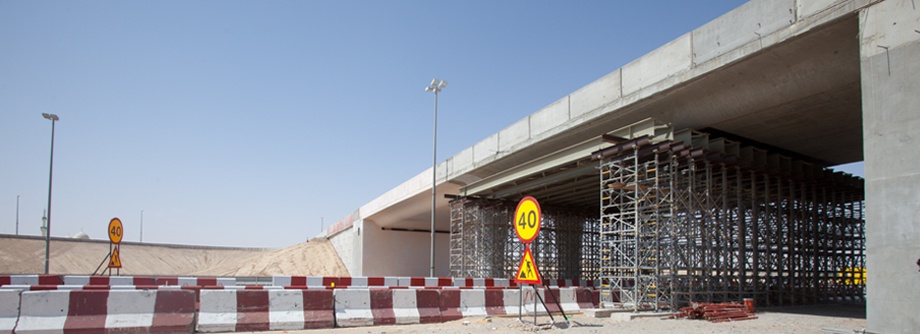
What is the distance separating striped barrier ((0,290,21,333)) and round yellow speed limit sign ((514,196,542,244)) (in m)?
7.74

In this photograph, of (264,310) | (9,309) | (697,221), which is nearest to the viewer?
(9,309)

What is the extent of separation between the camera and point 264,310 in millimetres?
11016

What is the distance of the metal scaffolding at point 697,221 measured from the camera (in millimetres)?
18438

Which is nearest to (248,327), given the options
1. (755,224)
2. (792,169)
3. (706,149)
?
(706,149)

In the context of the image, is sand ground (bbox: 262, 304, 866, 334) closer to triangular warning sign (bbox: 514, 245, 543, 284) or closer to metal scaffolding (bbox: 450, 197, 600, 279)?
triangular warning sign (bbox: 514, 245, 543, 284)

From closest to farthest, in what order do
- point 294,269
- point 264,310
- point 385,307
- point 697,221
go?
point 264,310 → point 385,307 → point 697,221 → point 294,269

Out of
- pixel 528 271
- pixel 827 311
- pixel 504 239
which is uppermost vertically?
pixel 504 239

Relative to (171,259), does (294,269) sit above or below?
below

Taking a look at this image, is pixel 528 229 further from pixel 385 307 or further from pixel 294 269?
pixel 294 269

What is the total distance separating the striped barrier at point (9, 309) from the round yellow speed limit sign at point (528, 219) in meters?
7.74

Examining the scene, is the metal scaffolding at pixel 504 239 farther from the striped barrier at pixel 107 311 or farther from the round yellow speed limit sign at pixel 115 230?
the striped barrier at pixel 107 311

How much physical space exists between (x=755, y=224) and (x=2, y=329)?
69.1 feet

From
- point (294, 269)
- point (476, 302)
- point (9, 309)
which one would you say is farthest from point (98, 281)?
point (294, 269)

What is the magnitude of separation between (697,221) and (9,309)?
1766 cm
